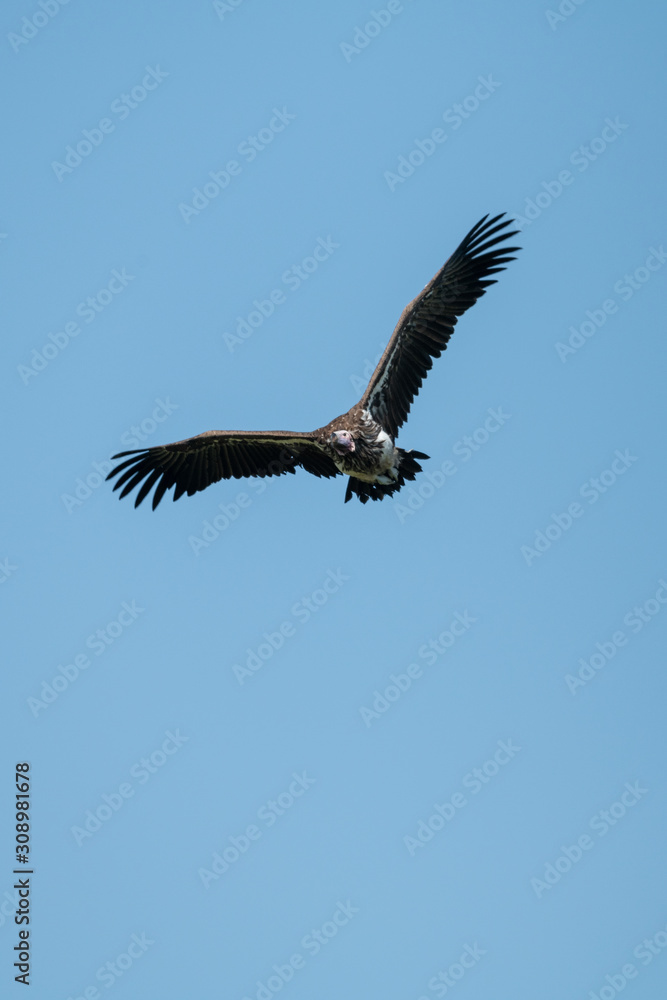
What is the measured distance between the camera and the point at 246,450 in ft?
71.9

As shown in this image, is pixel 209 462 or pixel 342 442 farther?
pixel 209 462

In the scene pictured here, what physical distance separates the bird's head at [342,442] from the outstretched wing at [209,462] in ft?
4.02

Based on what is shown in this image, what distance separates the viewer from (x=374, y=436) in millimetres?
20375

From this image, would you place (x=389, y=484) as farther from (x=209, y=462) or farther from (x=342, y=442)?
(x=209, y=462)

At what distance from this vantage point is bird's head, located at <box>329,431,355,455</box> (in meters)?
20.1

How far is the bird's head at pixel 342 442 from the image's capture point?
2008 cm

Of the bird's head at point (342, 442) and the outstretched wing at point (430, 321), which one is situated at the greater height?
the outstretched wing at point (430, 321)

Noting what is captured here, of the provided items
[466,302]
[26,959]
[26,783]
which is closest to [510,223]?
[466,302]

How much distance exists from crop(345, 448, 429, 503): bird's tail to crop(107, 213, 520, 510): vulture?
1cm

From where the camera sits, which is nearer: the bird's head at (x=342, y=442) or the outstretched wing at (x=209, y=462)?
the bird's head at (x=342, y=442)

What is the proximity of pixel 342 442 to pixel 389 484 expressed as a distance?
1.19 metres

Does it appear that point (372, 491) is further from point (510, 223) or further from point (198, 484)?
point (510, 223)

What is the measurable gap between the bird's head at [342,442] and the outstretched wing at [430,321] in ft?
2.54

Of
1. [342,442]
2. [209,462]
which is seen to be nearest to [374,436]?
[342,442]
